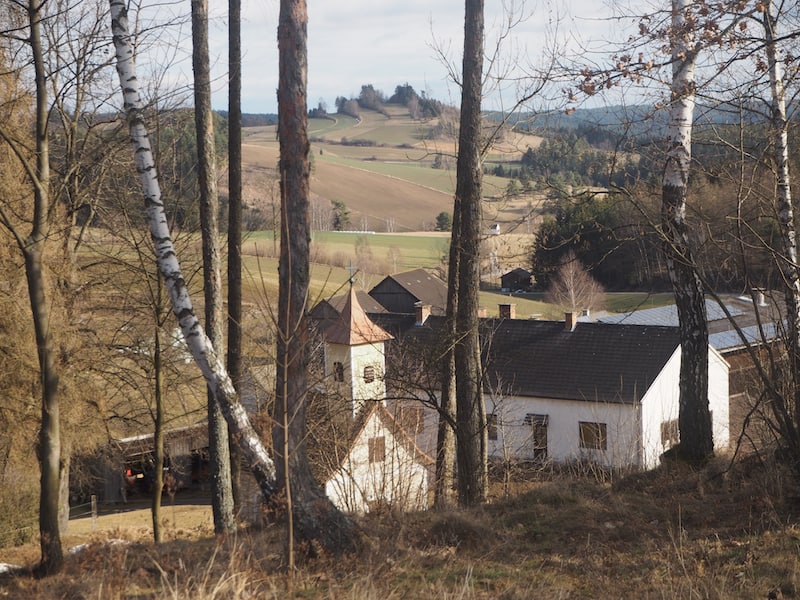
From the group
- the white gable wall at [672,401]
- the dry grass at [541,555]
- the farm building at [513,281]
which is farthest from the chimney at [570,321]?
the farm building at [513,281]

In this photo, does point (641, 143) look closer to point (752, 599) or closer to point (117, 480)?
point (752, 599)

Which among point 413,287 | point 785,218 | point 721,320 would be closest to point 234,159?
point 785,218

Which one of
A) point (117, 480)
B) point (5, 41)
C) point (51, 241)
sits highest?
point (5, 41)

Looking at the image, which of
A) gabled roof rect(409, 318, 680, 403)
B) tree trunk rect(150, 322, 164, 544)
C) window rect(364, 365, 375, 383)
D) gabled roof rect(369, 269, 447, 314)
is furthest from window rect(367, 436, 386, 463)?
gabled roof rect(369, 269, 447, 314)

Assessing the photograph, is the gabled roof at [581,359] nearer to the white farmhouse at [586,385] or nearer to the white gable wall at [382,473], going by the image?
the white farmhouse at [586,385]

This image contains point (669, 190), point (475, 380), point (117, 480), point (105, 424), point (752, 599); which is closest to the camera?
point (752, 599)

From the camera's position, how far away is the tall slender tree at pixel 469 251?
971 centimetres

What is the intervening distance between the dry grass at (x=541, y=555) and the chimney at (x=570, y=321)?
2105 centimetres

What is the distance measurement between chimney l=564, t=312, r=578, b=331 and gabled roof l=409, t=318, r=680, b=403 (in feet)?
0.45

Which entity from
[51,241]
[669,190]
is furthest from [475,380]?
[51,241]

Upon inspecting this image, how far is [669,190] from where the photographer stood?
8695 mm

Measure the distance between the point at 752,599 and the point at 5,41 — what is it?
43.7 ft

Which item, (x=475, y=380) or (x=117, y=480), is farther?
(x=117, y=480)

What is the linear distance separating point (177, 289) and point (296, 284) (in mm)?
1084
